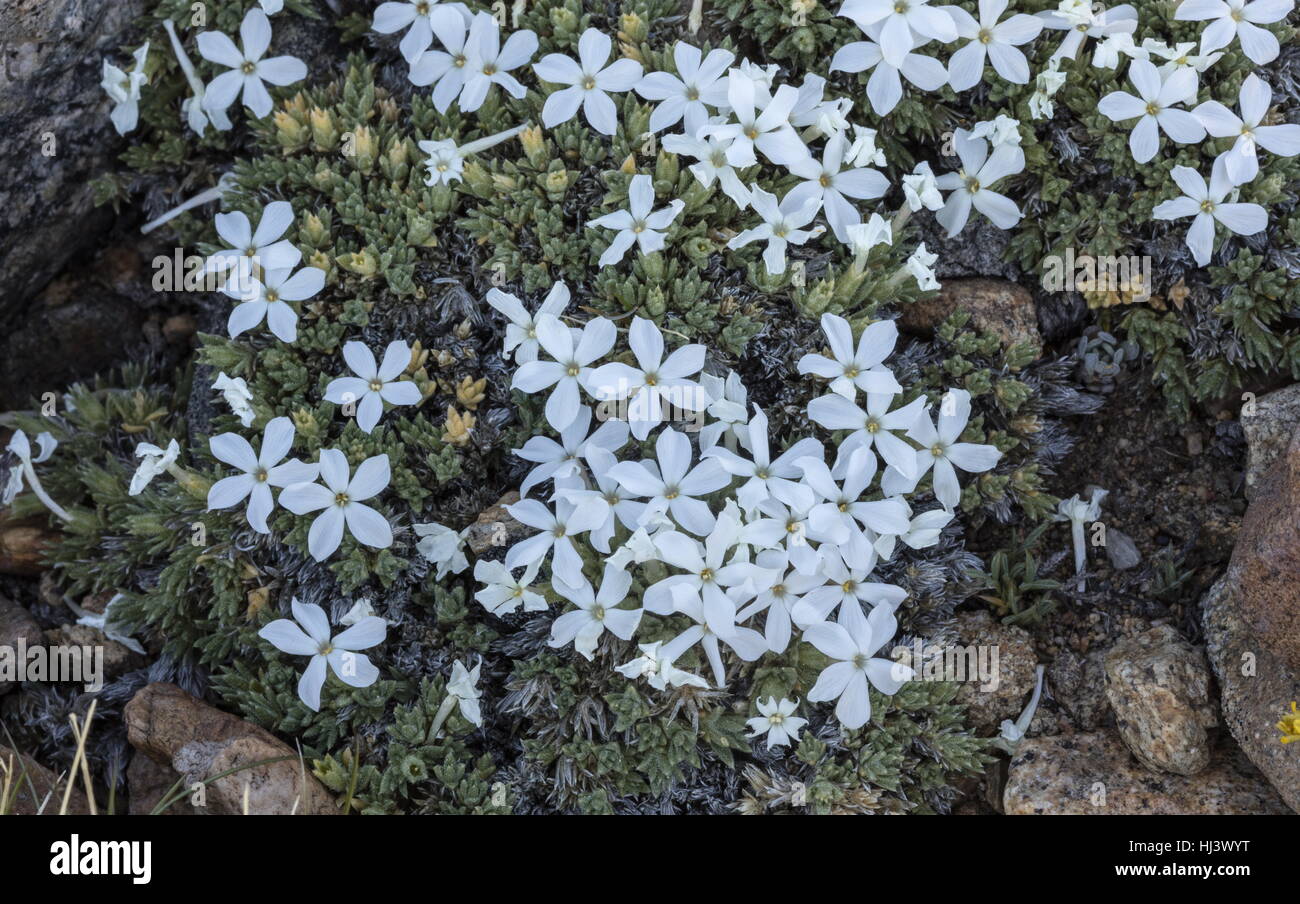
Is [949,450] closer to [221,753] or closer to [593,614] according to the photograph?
[593,614]

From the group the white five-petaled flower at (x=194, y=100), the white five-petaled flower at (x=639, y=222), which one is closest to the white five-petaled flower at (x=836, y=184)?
the white five-petaled flower at (x=639, y=222)

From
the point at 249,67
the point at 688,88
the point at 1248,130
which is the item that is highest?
the point at 249,67

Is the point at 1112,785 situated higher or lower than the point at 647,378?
lower

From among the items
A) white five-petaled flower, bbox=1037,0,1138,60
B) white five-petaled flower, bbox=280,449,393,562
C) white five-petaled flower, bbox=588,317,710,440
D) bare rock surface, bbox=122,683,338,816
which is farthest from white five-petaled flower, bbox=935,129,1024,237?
bare rock surface, bbox=122,683,338,816

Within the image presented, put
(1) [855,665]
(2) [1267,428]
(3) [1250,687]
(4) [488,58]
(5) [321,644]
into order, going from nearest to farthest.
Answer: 1. (3) [1250,687]
2. (1) [855,665]
3. (5) [321,644]
4. (2) [1267,428]
5. (4) [488,58]

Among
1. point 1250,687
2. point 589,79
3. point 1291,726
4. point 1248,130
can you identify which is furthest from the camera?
point 589,79

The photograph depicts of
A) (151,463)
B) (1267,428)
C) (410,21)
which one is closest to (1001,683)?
(1267,428)
